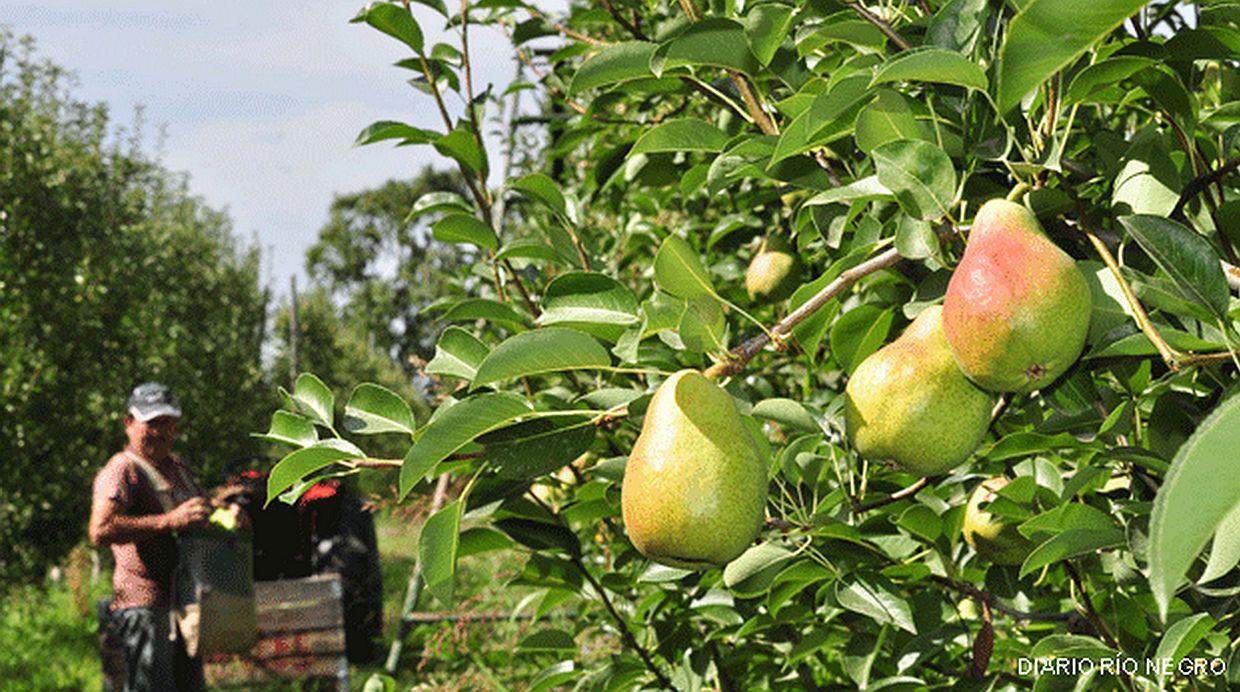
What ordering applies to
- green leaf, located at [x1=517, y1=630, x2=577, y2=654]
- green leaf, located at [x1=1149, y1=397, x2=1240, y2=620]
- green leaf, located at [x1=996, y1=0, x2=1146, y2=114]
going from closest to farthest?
green leaf, located at [x1=1149, y1=397, x2=1240, y2=620] → green leaf, located at [x1=996, y1=0, x2=1146, y2=114] → green leaf, located at [x1=517, y1=630, x2=577, y2=654]

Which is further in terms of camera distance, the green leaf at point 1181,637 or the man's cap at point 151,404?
the man's cap at point 151,404

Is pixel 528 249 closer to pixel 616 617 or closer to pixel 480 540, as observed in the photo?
pixel 480 540

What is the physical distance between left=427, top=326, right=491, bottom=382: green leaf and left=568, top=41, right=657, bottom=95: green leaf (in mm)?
322

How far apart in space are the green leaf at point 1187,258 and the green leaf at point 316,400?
2.86 feet

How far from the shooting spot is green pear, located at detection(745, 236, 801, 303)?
193cm

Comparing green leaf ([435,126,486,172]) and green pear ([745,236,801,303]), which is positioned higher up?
green leaf ([435,126,486,172])

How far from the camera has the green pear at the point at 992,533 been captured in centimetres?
131

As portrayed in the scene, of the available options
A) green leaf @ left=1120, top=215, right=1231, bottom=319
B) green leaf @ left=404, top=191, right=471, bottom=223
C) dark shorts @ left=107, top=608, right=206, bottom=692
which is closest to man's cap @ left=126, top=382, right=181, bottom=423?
dark shorts @ left=107, top=608, right=206, bottom=692

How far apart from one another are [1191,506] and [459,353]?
2.89 feet

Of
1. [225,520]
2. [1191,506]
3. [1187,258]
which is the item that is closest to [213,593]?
[225,520]

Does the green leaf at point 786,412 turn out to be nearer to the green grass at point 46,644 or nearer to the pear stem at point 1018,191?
the pear stem at point 1018,191

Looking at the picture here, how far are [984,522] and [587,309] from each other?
0.61 meters

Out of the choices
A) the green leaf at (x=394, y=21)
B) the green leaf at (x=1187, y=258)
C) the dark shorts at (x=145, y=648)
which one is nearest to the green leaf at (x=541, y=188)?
the green leaf at (x=394, y=21)

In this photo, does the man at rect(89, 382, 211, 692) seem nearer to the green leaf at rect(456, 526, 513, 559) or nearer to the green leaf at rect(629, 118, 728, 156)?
the green leaf at rect(456, 526, 513, 559)
